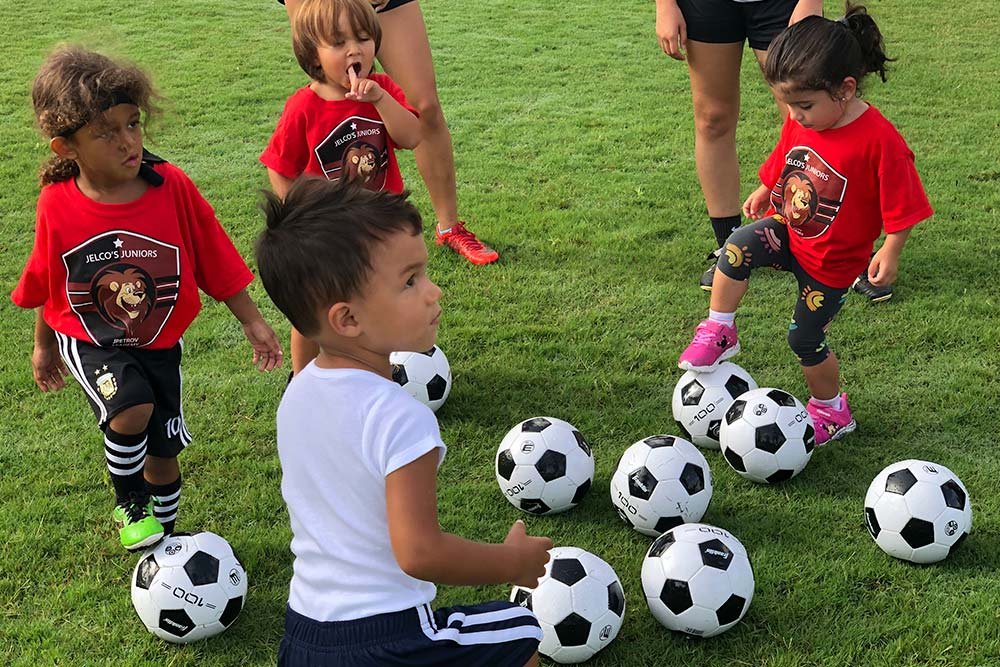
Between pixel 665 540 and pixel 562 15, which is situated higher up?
pixel 665 540

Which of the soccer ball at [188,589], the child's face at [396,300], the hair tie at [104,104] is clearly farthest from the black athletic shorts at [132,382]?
the child's face at [396,300]

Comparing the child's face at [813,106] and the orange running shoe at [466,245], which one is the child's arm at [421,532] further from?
the orange running shoe at [466,245]

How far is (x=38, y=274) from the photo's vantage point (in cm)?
359

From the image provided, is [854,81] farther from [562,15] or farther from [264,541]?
[562,15]

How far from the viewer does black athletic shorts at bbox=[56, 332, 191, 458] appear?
3.58 metres

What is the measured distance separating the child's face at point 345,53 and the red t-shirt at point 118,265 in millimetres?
929

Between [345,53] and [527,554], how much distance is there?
2597 millimetres

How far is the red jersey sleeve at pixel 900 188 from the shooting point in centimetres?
405

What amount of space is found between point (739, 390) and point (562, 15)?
29.9 ft

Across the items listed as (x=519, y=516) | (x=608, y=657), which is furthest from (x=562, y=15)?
(x=608, y=657)

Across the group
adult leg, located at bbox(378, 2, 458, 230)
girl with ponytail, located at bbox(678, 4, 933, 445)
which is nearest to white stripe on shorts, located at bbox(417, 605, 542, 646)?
girl with ponytail, located at bbox(678, 4, 933, 445)

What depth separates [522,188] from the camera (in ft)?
24.4

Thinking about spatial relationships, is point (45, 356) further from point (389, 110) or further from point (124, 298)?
point (389, 110)

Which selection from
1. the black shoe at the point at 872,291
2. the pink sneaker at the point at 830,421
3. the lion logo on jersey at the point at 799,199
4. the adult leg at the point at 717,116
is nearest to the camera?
the lion logo on jersey at the point at 799,199
